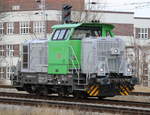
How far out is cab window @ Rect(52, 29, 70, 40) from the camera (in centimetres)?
2046

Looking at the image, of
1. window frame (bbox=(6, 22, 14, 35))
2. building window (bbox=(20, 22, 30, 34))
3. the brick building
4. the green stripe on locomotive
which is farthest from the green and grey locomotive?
window frame (bbox=(6, 22, 14, 35))

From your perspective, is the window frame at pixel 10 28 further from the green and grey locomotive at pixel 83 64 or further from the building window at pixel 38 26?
the green and grey locomotive at pixel 83 64

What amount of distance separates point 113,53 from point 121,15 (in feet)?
166

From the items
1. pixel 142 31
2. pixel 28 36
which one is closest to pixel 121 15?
pixel 142 31

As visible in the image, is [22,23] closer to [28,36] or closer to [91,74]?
[28,36]

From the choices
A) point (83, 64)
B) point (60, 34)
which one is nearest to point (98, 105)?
point (83, 64)

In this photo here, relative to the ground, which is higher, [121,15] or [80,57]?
[121,15]

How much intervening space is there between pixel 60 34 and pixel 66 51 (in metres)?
1.06

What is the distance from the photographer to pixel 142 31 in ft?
246

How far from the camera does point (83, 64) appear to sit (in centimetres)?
1983

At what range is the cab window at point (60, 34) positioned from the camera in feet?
67.1

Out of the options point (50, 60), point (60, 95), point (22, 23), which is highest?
point (22, 23)

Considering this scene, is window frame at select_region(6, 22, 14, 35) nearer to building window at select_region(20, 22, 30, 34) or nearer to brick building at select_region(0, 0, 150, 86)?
brick building at select_region(0, 0, 150, 86)

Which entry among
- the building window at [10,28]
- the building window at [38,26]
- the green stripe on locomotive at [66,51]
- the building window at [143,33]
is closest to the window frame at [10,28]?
the building window at [10,28]
